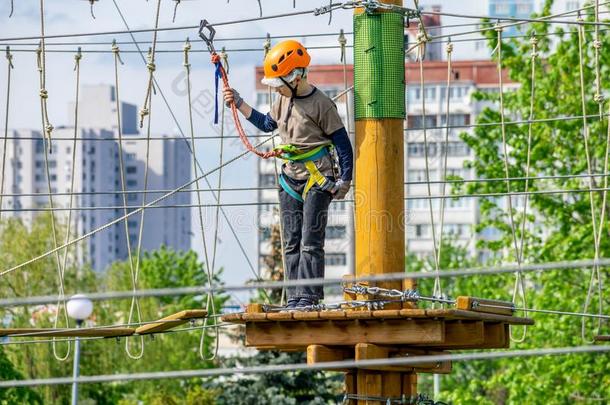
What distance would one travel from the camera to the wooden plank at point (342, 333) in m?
9.87

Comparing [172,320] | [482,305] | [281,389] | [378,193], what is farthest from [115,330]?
[281,389]

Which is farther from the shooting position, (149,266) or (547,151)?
(149,266)

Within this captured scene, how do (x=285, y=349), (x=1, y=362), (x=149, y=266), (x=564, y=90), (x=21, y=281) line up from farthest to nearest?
(x=149, y=266), (x=21, y=281), (x=564, y=90), (x=1, y=362), (x=285, y=349)

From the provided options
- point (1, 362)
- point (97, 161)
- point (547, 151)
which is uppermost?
point (97, 161)

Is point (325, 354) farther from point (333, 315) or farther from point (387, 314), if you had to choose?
point (387, 314)

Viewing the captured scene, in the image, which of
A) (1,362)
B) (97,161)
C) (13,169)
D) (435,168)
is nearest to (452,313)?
(1,362)

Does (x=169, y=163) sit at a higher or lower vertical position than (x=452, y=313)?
higher

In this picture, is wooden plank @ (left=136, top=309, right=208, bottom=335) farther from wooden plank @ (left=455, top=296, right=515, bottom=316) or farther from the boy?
wooden plank @ (left=455, top=296, right=515, bottom=316)

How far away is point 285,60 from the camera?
1062cm

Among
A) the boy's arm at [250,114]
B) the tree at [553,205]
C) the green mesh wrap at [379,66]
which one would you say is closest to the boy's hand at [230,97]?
the boy's arm at [250,114]

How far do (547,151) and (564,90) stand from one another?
1350 mm

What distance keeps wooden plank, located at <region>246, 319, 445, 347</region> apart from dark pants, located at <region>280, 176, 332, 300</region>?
16.1 inches

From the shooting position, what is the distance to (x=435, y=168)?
88.6 m

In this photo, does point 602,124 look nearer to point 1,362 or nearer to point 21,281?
point 1,362
